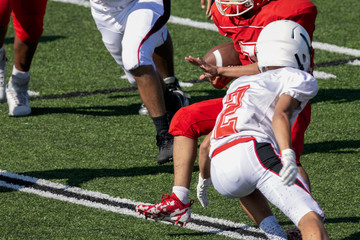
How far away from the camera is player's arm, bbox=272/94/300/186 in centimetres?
309

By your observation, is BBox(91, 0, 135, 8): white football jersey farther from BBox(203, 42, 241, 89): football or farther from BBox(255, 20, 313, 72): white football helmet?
BBox(255, 20, 313, 72): white football helmet

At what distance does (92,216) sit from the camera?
4.22 metres

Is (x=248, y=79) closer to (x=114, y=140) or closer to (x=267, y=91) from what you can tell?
(x=267, y=91)

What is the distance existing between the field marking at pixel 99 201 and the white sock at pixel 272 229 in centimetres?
35

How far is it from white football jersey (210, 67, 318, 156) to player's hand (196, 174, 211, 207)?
0.65 m

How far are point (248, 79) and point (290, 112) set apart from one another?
30cm

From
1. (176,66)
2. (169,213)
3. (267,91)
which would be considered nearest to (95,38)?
(176,66)

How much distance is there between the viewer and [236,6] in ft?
14.8

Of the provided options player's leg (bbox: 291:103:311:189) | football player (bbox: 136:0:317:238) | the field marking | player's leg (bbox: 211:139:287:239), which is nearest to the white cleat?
the field marking

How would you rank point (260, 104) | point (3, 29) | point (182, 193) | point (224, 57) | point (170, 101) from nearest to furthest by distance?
point (260, 104) < point (182, 193) < point (224, 57) < point (170, 101) < point (3, 29)

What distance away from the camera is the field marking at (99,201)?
4.01m

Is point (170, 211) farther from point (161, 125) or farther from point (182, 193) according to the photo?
point (161, 125)

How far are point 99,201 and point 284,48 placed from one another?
1.41 meters

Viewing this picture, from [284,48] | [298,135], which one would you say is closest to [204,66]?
[284,48]
